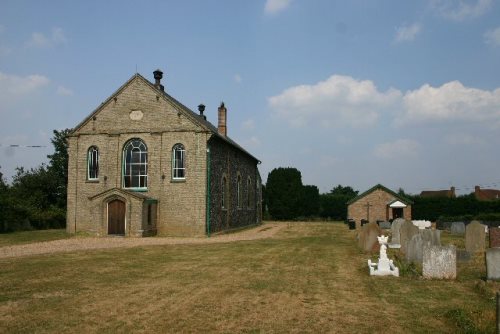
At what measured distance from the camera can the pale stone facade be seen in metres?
26.0

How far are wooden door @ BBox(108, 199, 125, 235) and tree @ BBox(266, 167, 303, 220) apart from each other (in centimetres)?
2906

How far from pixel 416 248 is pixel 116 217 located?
17584mm

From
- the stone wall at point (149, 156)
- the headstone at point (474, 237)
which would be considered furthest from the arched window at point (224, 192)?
the headstone at point (474, 237)

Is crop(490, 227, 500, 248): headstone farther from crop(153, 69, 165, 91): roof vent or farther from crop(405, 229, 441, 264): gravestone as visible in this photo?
crop(153, 69, 165, 91): roof vent

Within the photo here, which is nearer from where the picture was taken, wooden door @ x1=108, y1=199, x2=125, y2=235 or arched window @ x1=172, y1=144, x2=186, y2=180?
wooden door @ x1=108, y1=199, x2=125, y2=235

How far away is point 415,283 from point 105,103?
22.4 meters

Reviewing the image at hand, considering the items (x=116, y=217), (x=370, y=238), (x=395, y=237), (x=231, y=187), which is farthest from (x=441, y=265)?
(x=231, y=187)

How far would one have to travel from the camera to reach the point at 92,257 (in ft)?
52.1

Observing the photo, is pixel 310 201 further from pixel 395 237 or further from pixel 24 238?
pixel 24 238

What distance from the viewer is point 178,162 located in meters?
26.8

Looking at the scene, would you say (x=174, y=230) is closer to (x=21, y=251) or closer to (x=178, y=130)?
(x=178, y=130)

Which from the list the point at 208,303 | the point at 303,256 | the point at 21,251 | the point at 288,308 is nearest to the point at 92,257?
the point at 21,251

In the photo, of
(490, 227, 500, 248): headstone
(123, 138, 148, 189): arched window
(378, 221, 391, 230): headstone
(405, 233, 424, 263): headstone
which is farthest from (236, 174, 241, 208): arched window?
(405, 233, 424, 263): headstone

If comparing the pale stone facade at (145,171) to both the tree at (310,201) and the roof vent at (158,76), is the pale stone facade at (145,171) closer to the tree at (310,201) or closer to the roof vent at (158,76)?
the roof vent at (158,76)
